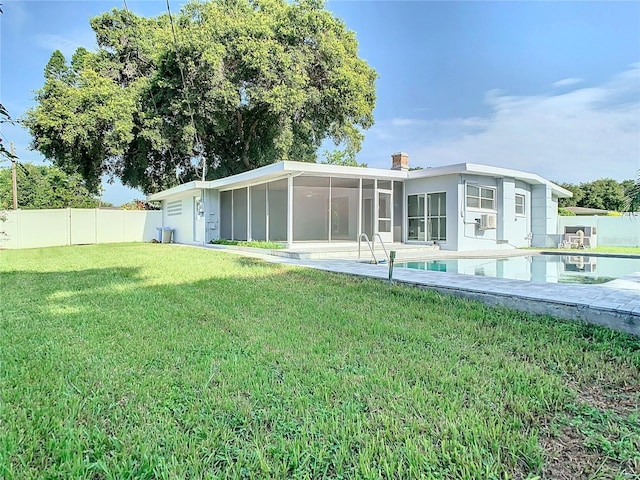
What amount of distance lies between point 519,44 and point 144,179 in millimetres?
19798

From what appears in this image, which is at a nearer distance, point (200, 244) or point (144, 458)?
point (144, 458)

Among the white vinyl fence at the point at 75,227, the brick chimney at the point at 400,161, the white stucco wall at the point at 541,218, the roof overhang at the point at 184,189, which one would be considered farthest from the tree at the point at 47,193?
the white stucco wall at the point at 541,218

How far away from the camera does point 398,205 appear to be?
14789 millimetres

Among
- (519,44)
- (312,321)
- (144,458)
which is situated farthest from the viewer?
(519,44)

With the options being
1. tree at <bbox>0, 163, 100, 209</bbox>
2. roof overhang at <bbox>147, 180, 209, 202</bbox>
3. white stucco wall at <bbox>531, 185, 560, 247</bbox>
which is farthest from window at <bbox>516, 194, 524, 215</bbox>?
tree at <bbox>0, 163, 100, 209</bbox>

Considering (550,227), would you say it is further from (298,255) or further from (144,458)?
(144,458)

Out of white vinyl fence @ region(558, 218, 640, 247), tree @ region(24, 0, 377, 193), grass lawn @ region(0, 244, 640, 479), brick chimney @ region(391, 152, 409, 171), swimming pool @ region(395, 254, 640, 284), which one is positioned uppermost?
tree @ region(24, 0, 377, 193)

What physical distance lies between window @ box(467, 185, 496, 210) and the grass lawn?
379 inches

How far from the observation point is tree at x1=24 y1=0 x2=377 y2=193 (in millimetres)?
16828

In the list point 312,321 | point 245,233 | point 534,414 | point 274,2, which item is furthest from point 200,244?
point 534,414

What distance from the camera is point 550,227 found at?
16.9 meters

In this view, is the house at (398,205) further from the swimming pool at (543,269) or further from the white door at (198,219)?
the swimming pool at (543,269)

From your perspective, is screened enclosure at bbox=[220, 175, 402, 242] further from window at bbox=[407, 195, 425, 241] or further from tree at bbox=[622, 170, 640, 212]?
tree at bbox=[622, 170, 640, 212]

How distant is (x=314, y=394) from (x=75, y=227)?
21565mm
